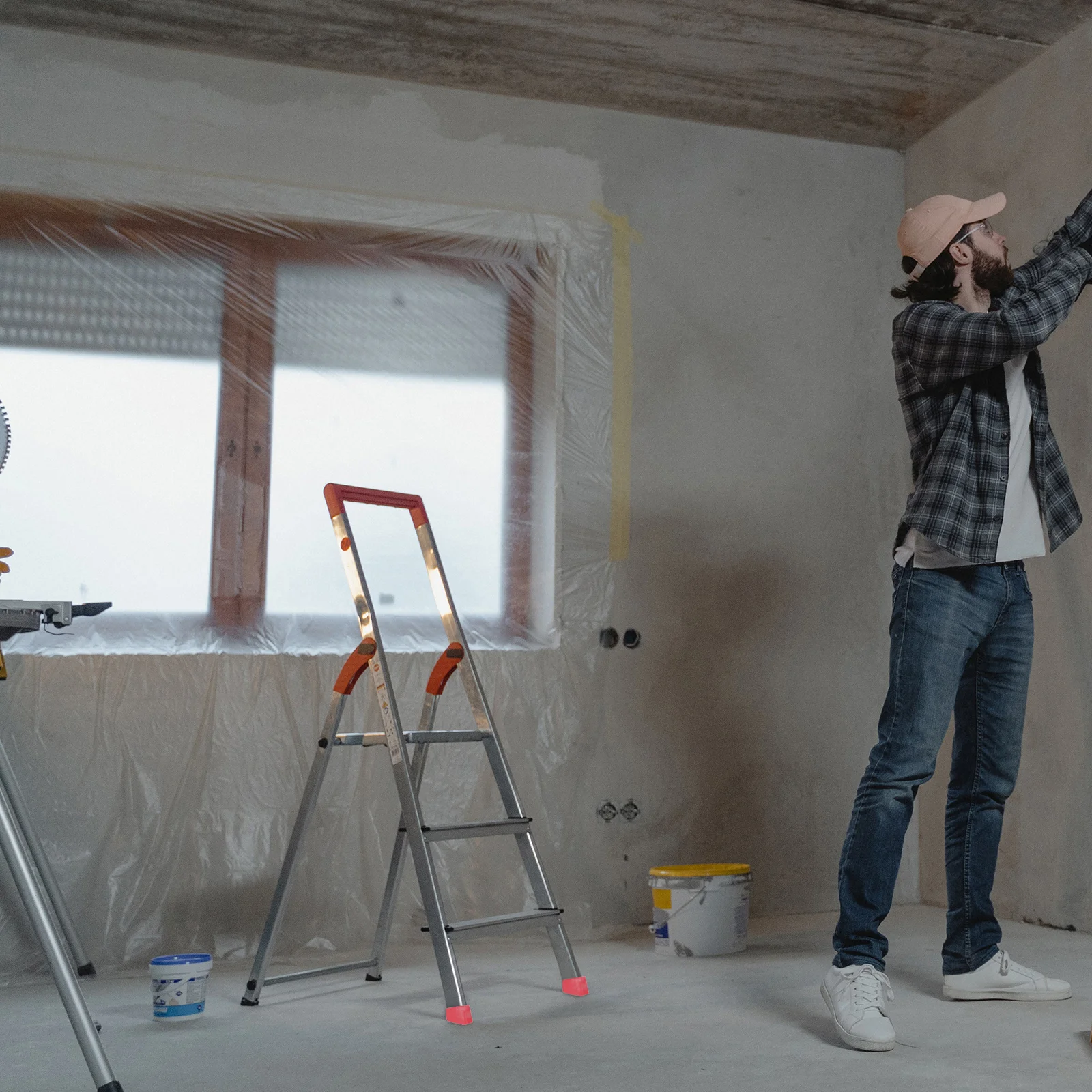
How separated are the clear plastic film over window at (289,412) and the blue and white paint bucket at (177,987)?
34.2 inches

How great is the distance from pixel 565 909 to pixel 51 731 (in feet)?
4.23

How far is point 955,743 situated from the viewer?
6.56 feet

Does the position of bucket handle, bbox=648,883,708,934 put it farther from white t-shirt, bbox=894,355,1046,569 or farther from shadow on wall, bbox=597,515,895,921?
white t-shirt, bbox=894,355,1046,569

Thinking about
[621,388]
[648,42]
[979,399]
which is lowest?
[979,399]

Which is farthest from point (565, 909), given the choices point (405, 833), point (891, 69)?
point (891, 69)

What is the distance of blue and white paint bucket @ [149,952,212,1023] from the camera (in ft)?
6.52

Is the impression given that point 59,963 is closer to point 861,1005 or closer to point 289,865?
point 289,865

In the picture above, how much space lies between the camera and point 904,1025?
72.9 inches

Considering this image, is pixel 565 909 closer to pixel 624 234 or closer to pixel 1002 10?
pixel 624 234

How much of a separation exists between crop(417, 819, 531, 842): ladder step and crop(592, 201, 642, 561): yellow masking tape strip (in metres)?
1.02

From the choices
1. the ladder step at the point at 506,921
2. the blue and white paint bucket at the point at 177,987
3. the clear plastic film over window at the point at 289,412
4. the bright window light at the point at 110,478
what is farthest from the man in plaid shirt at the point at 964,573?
the bright window light at the point at 110,478

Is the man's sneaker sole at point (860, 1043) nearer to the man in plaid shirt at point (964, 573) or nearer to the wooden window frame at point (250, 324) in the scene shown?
the man in plaid shirt at point (964, 573)

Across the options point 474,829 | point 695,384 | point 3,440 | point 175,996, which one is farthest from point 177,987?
point 695,384

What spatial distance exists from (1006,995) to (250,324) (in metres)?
2.19
